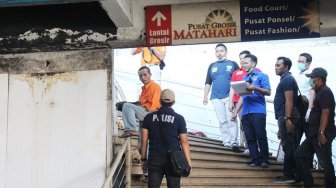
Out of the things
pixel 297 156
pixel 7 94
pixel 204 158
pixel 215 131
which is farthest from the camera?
pixel 215 131

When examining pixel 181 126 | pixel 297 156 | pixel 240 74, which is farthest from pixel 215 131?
pixel 181 126

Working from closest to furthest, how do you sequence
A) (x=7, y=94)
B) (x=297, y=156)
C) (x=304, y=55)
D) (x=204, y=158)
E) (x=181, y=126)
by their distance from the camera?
(x=181, y=126)
(x=297, y=156)
(x=7, y=94)
(x=204, y=158)
(x=304, y=55)

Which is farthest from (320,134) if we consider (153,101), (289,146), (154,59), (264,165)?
(154,59)

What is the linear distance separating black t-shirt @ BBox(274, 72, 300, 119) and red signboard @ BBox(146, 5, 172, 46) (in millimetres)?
1773

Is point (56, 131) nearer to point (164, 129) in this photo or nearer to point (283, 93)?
point (164, 129)

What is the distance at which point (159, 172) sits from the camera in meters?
5.75

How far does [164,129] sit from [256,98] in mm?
2746

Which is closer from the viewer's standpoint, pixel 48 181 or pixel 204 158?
pixel 48 181

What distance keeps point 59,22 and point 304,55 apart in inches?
165

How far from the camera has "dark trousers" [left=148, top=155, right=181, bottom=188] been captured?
571 cm

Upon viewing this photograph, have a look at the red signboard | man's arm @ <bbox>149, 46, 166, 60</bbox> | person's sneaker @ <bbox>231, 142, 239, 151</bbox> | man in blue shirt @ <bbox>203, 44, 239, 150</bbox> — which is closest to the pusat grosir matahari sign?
the red signboard

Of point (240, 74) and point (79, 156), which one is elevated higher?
point (240, 74)

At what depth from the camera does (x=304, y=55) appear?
878 centimetres

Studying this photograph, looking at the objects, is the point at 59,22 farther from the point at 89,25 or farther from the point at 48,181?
the point at 48,181
